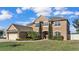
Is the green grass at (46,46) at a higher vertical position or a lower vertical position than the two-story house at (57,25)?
lower

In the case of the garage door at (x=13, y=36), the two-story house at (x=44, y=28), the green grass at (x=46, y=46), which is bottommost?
the green grass at (x=46, y=46)

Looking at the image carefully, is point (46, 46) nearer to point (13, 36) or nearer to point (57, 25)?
point (57, 25)

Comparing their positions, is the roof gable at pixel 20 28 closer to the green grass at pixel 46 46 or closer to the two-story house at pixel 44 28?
the two-story house at pixel 44 28

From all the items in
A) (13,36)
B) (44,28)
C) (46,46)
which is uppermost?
(44,28)

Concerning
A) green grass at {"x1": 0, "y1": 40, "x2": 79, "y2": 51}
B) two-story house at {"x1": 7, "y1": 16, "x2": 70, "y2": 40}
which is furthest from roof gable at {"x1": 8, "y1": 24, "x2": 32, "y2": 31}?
green grass at {"x1": 0, "y1": 40, "x2": 79, "y2": 51}

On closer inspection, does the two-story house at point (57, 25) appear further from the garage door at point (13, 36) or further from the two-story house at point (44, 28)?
the garage door at point (13, 36)

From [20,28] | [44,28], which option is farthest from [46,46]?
[20,28]

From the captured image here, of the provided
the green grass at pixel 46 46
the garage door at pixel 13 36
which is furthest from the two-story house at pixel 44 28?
the green grass at pixel 46 46

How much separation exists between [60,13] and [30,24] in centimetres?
49

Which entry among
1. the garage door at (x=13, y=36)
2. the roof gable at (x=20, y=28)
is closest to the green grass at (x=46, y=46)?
the garage door at (x=13, y=36)

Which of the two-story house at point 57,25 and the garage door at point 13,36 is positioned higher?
the two-story house at point 57,25
